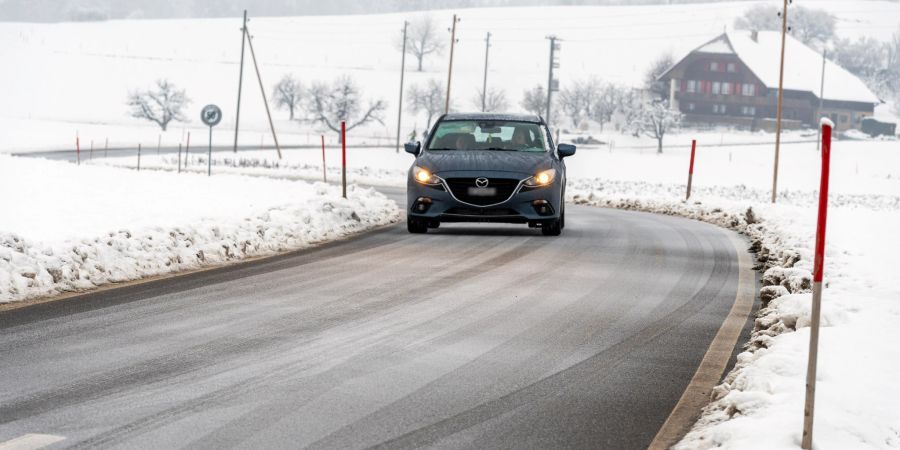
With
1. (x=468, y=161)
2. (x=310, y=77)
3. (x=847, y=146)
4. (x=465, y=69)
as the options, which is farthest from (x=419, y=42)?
(x=468, y=161)

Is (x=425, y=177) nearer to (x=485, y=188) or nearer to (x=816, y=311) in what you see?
(x=485, y=188)

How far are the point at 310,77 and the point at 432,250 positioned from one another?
138m

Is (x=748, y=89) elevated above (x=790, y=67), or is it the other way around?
(x=790, y=67)

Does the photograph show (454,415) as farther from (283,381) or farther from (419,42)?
(419,42)

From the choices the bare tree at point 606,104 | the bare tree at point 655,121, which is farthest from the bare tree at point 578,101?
the bare tree at point 655,121

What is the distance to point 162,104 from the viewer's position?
112188 mm

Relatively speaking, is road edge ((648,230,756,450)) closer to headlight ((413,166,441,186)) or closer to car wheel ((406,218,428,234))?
headlight ((413,166,441,186))

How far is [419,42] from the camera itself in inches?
7377

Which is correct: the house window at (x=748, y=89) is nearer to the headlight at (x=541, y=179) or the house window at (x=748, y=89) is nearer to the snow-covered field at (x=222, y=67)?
the snow-covered field at (x=222, y=67)

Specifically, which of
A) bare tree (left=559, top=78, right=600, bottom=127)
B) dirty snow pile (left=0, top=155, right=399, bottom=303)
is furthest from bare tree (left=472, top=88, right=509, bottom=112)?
dirty snow pile (left=0, top=155, right=399, bottom=303)

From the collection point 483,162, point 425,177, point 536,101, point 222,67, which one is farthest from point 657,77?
point 425,177

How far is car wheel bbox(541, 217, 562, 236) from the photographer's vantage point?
16750mm

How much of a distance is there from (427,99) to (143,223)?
125 metres

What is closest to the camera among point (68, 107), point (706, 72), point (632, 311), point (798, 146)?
point (632, 311)
